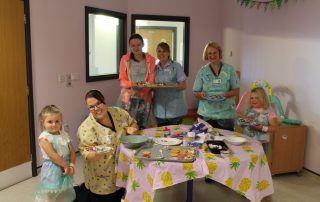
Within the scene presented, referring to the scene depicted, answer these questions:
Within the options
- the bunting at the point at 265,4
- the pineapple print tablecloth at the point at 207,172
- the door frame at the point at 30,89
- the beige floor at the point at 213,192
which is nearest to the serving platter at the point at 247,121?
the pineapple print tablecloth at the point at 207,172

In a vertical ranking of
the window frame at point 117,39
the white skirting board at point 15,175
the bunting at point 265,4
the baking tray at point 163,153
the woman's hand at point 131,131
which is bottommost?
the white skirting board at point 15,175

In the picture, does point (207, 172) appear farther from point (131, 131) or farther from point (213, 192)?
point (213, 192)

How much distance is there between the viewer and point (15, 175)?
318 cm

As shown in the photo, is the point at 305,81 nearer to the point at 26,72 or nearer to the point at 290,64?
the point at 290,64

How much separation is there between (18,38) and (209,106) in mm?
1879

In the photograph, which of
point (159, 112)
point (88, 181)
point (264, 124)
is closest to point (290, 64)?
point (264, 124)

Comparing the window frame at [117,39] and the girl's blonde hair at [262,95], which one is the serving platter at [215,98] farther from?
the window frame at [117,39]

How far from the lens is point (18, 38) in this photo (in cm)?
307

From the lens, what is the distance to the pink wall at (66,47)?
11.0 feet

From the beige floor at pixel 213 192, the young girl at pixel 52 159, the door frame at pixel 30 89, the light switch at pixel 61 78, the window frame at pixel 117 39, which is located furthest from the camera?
the window frame at pixel 117 39

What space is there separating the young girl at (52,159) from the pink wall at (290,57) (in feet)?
8.33

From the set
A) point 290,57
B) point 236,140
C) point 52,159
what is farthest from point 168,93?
point 290,57

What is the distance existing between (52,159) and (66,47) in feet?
6.37

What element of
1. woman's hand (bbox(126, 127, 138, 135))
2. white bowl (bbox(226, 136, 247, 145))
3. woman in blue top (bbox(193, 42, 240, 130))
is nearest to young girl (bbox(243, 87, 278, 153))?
woman in blue top (bbox(193, 42, 240, 130))
